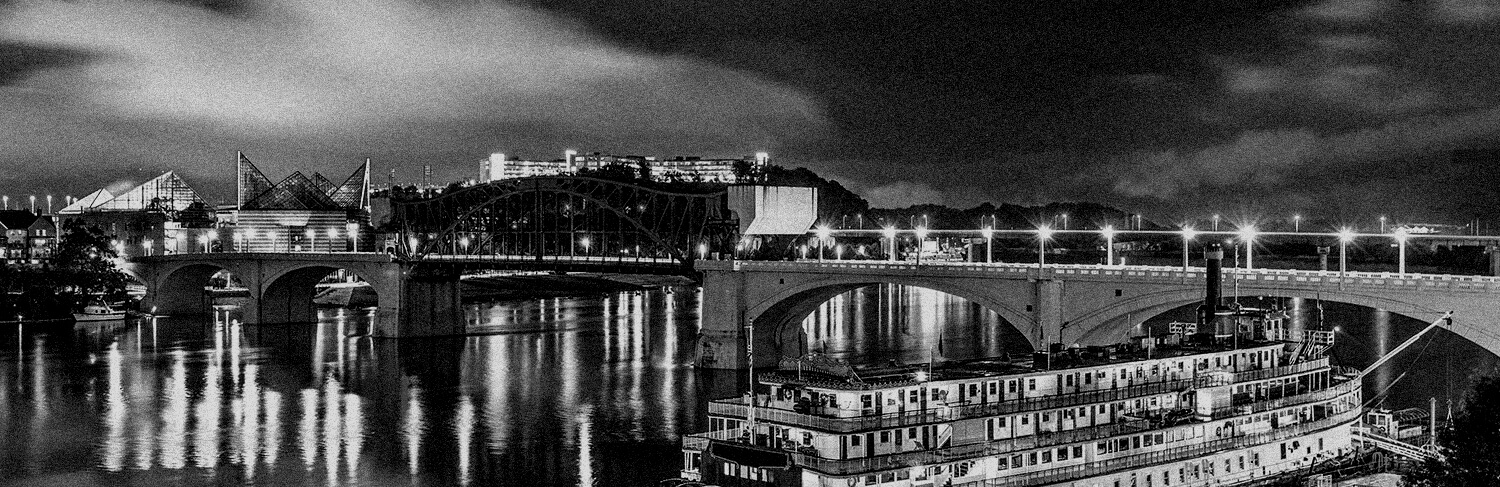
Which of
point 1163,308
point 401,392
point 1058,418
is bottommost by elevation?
Answer: point 401,392

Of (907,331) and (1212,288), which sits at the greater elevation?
(1212,288)

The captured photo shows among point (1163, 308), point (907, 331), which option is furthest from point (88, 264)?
point (1163, 308)

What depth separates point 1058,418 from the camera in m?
45.2

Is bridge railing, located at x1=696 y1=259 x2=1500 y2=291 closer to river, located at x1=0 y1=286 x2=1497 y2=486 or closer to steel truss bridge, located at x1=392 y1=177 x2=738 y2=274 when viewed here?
river, located at x1=0 y1=286 x2=1497 y2=486

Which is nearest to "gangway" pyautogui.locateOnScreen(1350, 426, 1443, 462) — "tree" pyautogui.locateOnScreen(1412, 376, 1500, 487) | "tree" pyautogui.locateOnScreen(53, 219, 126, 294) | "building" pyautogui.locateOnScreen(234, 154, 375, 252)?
"tree" pyautogui.locateOnScreen(1412, 376, 1500, 487)

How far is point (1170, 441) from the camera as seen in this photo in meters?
47.0

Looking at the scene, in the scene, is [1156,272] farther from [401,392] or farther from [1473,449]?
[401,392]

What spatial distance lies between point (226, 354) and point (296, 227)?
277 feet

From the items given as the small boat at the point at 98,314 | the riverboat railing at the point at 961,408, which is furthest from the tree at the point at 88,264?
the riverboat railing at the point at 961,408

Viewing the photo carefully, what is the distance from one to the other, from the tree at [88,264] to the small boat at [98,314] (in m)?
7.84

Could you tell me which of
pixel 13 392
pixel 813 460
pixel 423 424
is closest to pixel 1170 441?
pixel 813 460

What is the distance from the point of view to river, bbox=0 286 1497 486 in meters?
60.0

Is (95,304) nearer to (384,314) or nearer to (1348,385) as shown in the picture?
(384,314)

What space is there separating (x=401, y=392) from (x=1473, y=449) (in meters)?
62.1
